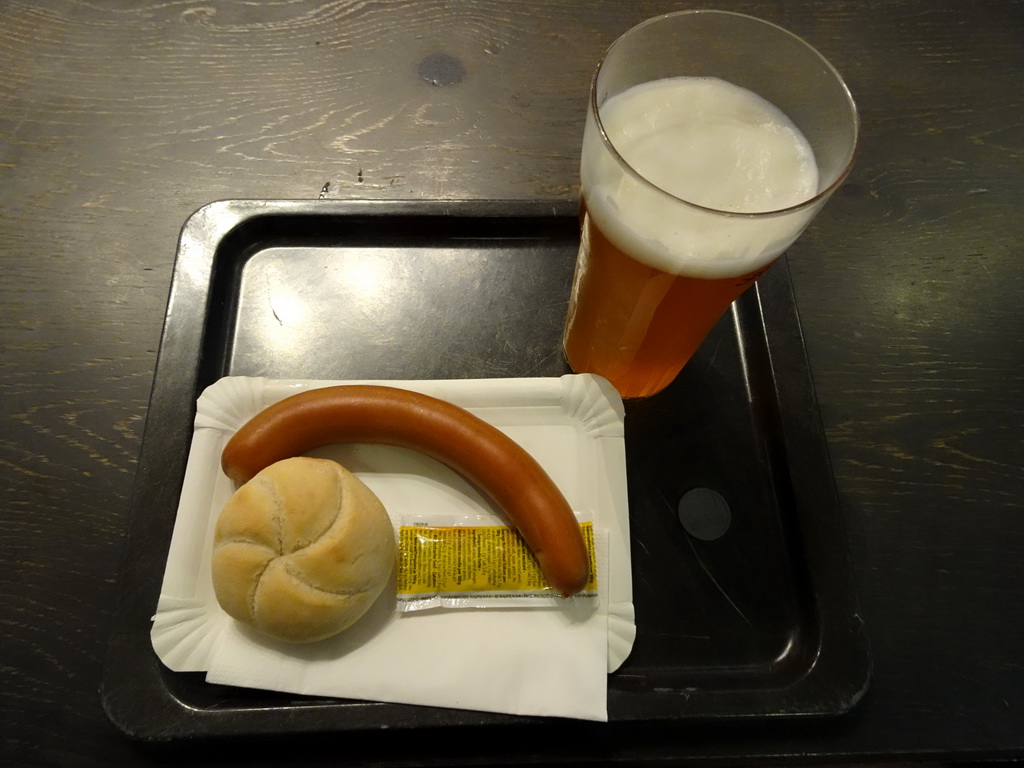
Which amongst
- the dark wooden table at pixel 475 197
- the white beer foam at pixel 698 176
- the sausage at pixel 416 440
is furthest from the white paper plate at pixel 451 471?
the white beer foam at pixel 698 176

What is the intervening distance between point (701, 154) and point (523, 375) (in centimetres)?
48

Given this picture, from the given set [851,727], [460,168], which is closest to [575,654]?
[851,727]

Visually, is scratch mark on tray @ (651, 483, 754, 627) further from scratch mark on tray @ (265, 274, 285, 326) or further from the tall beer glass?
scratch mark on tray @ (265, 274, 285, 326)

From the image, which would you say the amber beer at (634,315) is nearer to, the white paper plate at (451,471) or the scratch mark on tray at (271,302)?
the white paper plate at (451,471)

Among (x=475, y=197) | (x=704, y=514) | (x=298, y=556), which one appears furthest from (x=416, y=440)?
(x=475, y=197)

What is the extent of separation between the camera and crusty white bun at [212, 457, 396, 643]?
0.78 m

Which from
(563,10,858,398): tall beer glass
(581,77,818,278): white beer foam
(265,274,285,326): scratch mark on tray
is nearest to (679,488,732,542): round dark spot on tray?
(563,10,858,398): tall beer glass

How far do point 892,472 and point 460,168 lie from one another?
0.99 metres

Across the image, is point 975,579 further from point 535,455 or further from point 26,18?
point 26,18

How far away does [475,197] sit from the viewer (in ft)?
4.21

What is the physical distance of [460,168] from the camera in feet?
4.33

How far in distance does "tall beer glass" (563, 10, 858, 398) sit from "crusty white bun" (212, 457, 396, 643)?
0.47 meters

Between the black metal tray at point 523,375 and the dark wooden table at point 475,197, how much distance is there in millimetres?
A: 60

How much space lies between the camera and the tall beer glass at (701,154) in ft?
2.27
